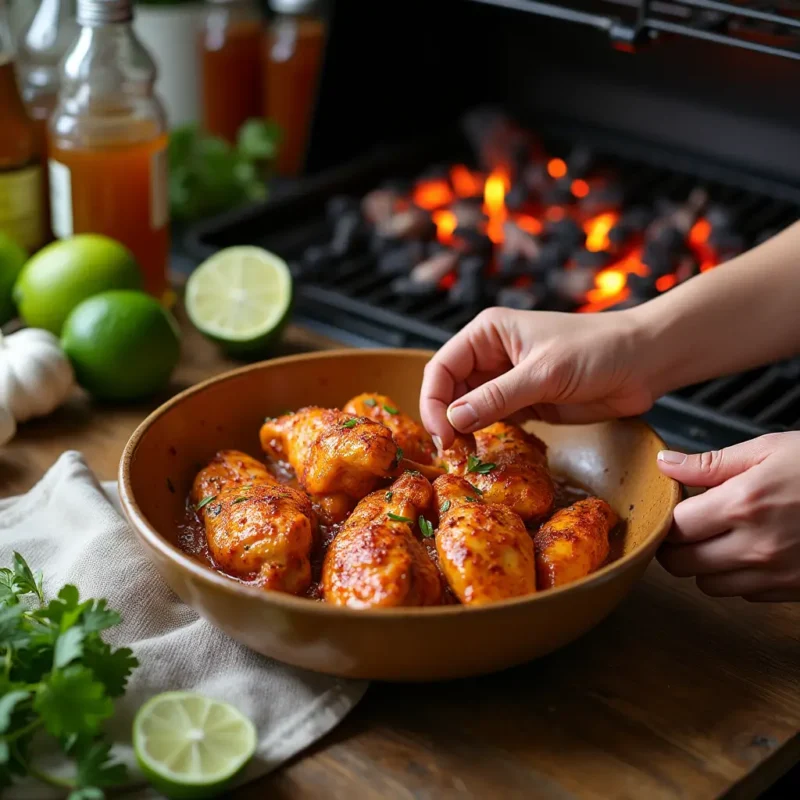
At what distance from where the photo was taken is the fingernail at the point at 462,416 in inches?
54.9

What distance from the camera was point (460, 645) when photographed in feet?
3.61

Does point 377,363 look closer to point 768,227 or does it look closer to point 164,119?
point 164,119

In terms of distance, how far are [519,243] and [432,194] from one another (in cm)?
30

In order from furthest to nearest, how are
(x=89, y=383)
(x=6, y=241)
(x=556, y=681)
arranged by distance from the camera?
1. (x=6, y=241)
2. (x=89, y=383)
3. (x=556, y=681)

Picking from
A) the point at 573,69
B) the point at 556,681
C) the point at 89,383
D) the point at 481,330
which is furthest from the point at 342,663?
the point at 573,69

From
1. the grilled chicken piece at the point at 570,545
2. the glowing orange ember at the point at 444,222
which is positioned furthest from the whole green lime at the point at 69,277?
the grilled chicken piece at the point at 570,545

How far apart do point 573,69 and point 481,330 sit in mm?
1430

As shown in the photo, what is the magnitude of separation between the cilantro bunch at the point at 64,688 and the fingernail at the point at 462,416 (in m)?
0.48

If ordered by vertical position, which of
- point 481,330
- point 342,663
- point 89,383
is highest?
point 481,330

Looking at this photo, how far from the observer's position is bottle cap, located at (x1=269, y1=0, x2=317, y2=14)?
9.11 feet

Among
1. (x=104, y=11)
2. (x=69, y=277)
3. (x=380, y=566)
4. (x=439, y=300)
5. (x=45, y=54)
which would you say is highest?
(x=104, y=11)

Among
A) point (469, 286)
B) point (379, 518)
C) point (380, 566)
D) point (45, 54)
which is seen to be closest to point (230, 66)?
point (45, 54)

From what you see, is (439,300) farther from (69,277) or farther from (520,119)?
(520,119)

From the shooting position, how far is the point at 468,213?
8.16 feet
